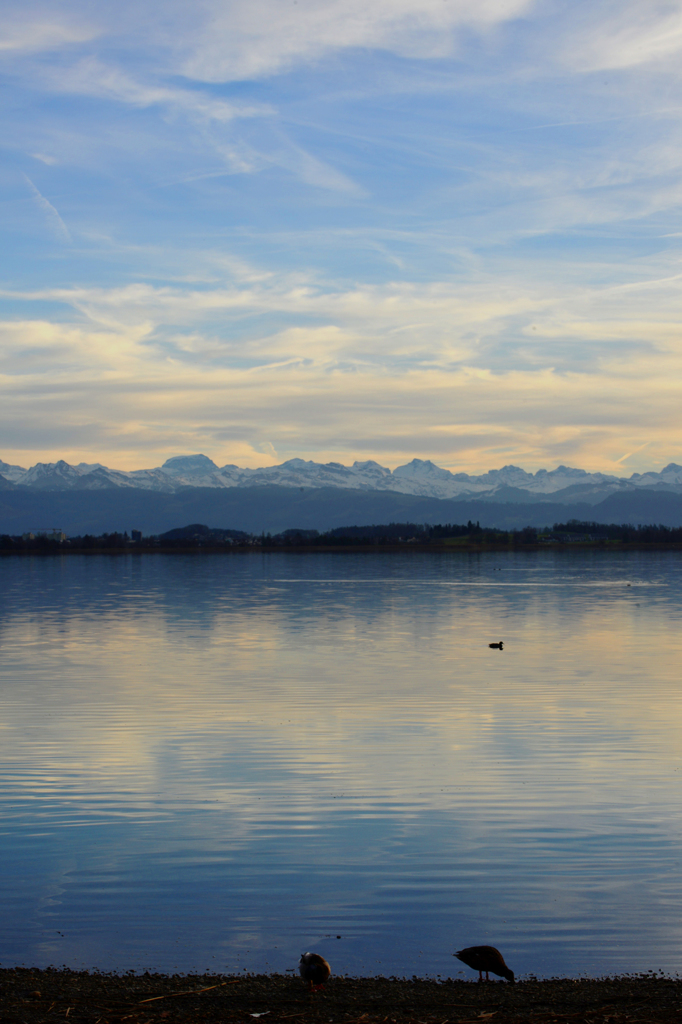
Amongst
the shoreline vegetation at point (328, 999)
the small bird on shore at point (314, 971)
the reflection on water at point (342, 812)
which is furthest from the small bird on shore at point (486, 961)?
the small bird on shore at point (314, 971)

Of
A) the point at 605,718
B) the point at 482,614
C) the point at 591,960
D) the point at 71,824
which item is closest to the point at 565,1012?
the point at 591,960

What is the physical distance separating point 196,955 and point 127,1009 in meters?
1.97

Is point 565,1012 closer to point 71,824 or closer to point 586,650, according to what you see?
point 71,824

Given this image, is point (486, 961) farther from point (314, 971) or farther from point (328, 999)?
point (314, 971)

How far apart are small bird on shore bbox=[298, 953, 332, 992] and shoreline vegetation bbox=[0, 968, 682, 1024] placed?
120 mm

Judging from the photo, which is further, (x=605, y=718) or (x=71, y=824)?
(x=605, y=718)

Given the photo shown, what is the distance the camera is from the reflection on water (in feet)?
44.2

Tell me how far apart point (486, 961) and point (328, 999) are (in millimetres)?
2071

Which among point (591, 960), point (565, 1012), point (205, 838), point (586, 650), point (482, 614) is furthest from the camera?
point (482, 614)

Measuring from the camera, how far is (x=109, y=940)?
43.7 ft

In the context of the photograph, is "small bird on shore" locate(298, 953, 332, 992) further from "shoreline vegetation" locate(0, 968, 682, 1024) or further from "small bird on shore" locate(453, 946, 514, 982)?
"small bird on shore" locate(453, 946, 514, 982)

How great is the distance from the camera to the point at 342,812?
19.8 meters

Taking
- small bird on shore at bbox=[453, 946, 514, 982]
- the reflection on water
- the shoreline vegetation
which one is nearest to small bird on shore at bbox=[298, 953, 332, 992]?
the shoreline vegetation

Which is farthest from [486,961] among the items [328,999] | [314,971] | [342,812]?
[342,812]
